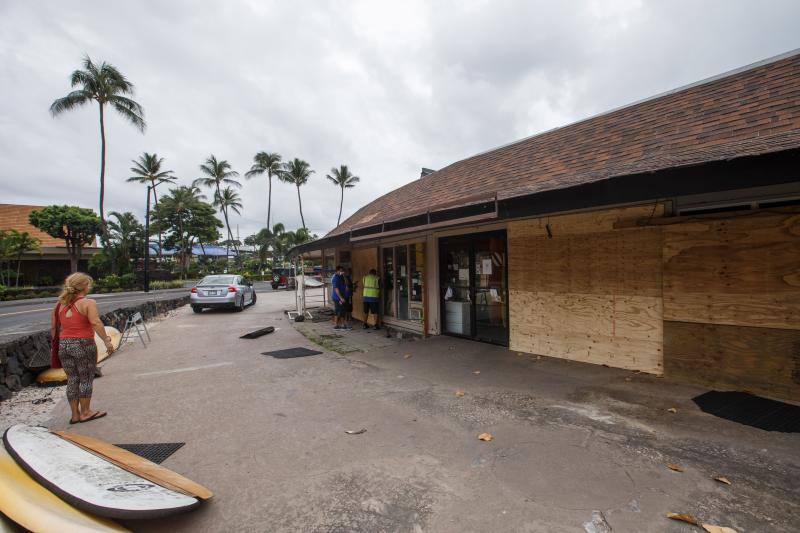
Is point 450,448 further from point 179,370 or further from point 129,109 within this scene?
point 129,109

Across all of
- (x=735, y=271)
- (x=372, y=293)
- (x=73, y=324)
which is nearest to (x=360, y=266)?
(x=372, y=293)

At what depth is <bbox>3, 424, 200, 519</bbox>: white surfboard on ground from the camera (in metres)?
2.39

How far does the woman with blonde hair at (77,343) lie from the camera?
436cm

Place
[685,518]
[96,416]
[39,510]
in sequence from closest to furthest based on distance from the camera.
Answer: [39,510] → [685,518] → [96,416]

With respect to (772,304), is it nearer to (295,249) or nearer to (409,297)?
(409,297)

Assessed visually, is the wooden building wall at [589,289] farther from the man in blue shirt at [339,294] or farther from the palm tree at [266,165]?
the palm tree at [266,165]

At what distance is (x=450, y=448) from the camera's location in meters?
3.54

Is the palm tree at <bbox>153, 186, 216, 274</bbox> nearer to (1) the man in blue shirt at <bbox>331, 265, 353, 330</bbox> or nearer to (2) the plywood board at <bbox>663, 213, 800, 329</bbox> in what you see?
(1) the man in blue shirt at <bbox>331, 265, 353, 330</bbox>

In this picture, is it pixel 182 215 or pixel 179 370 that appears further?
pixel 182 215

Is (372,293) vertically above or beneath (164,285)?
above

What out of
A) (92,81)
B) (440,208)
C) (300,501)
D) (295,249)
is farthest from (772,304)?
(92,81)

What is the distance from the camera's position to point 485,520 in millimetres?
2523

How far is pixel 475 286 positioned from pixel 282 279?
92.4ft

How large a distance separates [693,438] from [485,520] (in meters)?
2.39
